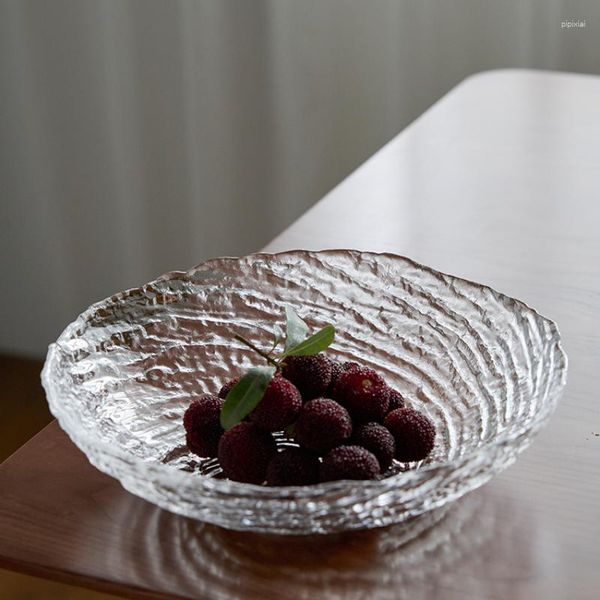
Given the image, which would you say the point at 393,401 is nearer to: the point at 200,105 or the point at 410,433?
the point at 410,433

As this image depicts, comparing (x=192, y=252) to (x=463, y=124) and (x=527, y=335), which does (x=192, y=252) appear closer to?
(x=463, y=124)

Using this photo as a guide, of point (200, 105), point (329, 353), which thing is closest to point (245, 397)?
point (329, 353)

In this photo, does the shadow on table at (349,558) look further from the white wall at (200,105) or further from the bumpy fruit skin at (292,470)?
the white wall at (200,105)

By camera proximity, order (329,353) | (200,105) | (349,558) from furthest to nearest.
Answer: (200,105)
(329,353)
(349,558)

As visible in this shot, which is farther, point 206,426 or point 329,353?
point 329,353

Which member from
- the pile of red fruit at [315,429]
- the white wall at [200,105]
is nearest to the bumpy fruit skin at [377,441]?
the pile of red fruit at [315,429]

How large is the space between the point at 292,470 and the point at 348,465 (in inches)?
1.2

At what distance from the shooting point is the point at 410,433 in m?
0.65

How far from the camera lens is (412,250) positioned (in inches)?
40.2

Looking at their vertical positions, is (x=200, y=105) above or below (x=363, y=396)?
below

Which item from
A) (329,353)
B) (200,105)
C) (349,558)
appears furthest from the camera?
(200,105)

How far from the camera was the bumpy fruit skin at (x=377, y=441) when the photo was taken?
2.07ft

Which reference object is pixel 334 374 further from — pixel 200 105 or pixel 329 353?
pixel 200 105

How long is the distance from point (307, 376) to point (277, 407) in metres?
0.05
